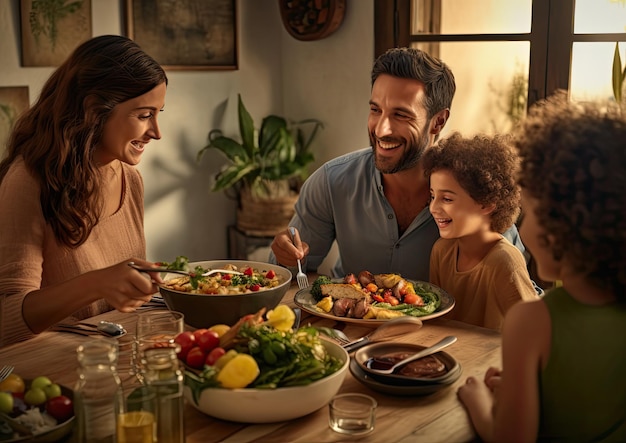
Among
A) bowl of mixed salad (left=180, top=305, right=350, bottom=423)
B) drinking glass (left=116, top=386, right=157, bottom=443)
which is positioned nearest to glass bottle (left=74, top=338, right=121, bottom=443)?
drinking glass (left=116, top=386, right=157, bottom=443)

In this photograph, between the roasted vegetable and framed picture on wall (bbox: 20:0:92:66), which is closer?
the roasted vegetable

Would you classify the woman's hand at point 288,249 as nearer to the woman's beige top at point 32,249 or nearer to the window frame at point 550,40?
the woman's beige top at point 32,249

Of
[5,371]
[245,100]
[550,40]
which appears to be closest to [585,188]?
[5,371]

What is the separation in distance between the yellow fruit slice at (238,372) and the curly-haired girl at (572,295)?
16.8 inches

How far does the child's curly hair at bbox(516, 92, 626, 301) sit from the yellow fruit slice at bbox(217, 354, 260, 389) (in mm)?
562

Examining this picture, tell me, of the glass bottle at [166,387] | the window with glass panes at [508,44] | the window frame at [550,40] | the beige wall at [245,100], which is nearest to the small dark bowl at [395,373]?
the glass bottle at [166,387]

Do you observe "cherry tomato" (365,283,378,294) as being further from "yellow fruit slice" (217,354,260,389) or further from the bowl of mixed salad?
"yellow fruit slice" (217,354,260,389)

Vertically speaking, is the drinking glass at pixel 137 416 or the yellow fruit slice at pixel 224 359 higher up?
the yellow fruit slice at pixel 224 359

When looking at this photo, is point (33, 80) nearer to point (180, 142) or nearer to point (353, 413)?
point (180, 142)

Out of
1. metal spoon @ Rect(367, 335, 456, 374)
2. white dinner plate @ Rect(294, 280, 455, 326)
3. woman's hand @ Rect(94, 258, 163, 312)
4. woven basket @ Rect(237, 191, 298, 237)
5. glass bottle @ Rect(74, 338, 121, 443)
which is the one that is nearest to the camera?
glass bottle @ Rect(74, 338, 121, 443)

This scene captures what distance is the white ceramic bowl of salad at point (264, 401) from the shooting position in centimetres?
138

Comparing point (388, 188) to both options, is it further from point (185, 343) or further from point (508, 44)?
point (185, 343)

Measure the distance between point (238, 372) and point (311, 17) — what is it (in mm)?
3055

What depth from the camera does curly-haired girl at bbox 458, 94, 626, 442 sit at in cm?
128
